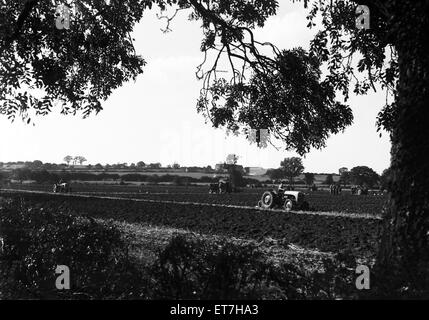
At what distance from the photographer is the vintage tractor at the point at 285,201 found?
28.1m

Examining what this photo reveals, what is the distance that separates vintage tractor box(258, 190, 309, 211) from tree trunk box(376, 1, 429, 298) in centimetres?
2247

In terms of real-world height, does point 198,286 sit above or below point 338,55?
below

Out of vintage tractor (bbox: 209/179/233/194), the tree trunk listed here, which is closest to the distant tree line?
vintage tractor (bbox: 209/179/233/194)

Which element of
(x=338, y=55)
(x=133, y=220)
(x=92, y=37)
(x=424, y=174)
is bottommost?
(x=133, y=220)

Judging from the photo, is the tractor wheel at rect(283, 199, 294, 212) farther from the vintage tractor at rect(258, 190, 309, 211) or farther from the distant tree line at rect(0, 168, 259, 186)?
the distant tree line at rect(0, 168, 259, 186)

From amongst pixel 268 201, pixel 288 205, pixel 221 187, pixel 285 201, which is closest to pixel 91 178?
pixel 221 187

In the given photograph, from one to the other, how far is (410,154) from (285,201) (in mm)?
23402

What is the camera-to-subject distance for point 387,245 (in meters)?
5.65

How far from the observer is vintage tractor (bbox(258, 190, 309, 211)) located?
28141 millimetres

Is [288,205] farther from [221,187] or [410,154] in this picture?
[221,187]

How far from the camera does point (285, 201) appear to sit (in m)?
28.7
